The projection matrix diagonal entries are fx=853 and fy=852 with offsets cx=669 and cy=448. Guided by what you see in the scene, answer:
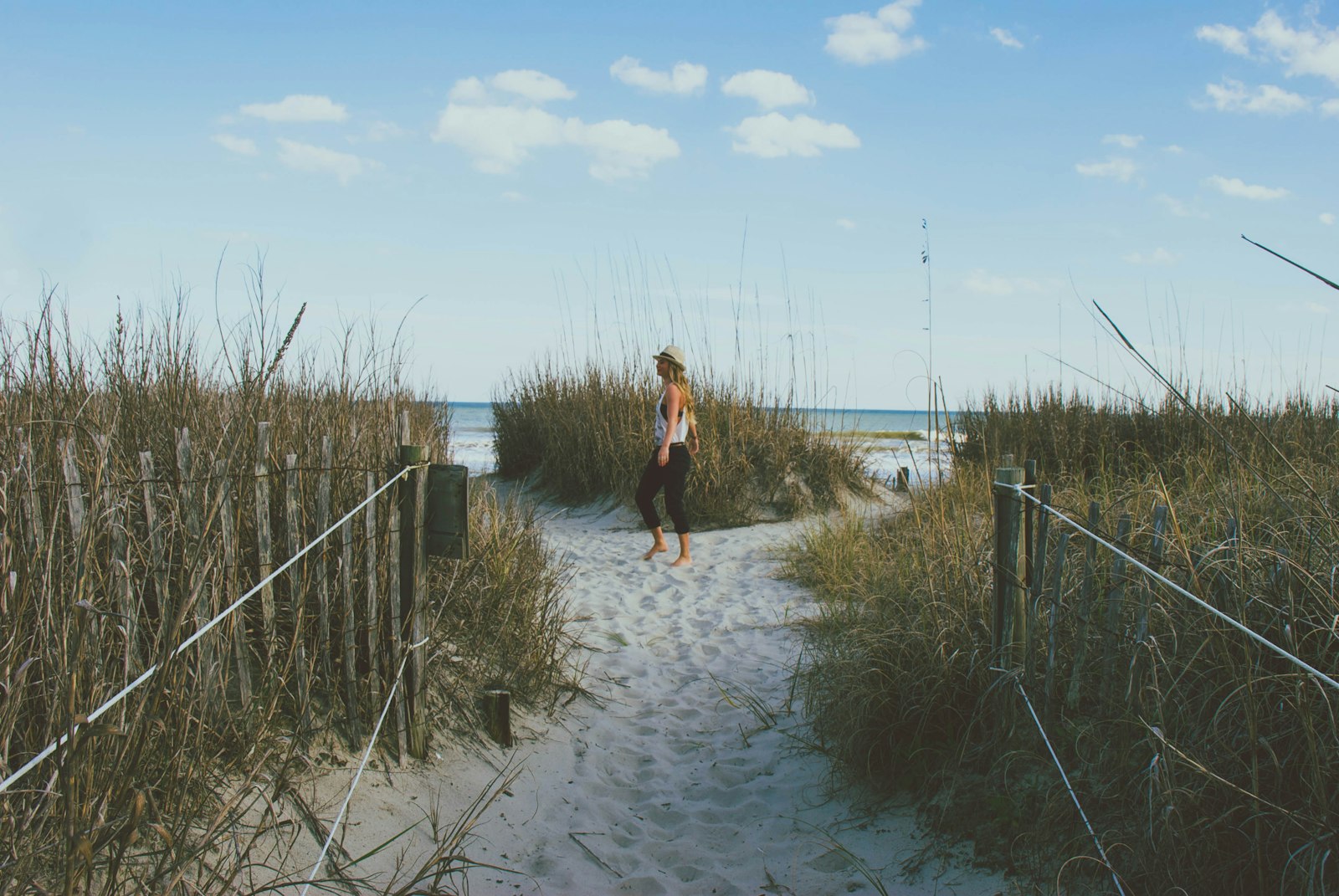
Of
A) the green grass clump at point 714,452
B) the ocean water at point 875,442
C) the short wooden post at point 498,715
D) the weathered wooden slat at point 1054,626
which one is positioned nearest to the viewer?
the weathered wooden slat at point 1054,626

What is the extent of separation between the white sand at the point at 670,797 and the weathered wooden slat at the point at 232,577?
0.43 meters

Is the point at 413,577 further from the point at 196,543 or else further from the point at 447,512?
the point at 196,543

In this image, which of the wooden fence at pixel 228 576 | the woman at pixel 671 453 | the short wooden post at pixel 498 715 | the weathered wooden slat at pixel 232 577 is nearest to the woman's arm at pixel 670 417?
the woman at pixel 671 453

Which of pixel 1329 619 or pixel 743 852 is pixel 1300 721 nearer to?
pixel 1329 619

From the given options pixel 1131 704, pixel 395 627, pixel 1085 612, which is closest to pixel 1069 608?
pixel 1085 612

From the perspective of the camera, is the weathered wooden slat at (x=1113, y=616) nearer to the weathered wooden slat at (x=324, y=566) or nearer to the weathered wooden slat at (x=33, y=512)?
the weathered wooden slat at (x=324, y=566)

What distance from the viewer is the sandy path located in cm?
254

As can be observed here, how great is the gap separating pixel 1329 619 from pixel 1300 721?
372 millimetres

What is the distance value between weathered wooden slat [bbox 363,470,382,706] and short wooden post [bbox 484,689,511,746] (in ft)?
1.66

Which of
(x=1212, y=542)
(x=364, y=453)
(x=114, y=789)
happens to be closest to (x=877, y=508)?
(x=1212, y=542)

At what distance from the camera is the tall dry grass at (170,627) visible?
5.45 ft

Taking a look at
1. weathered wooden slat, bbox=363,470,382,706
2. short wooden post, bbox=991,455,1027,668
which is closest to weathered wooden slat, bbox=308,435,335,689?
weathered wooden slat, bbox=363,470,382,706

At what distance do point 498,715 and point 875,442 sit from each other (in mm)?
6631

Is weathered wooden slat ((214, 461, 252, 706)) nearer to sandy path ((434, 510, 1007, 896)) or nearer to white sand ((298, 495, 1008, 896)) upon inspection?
white sand ((298, 495, 1008, 896))
